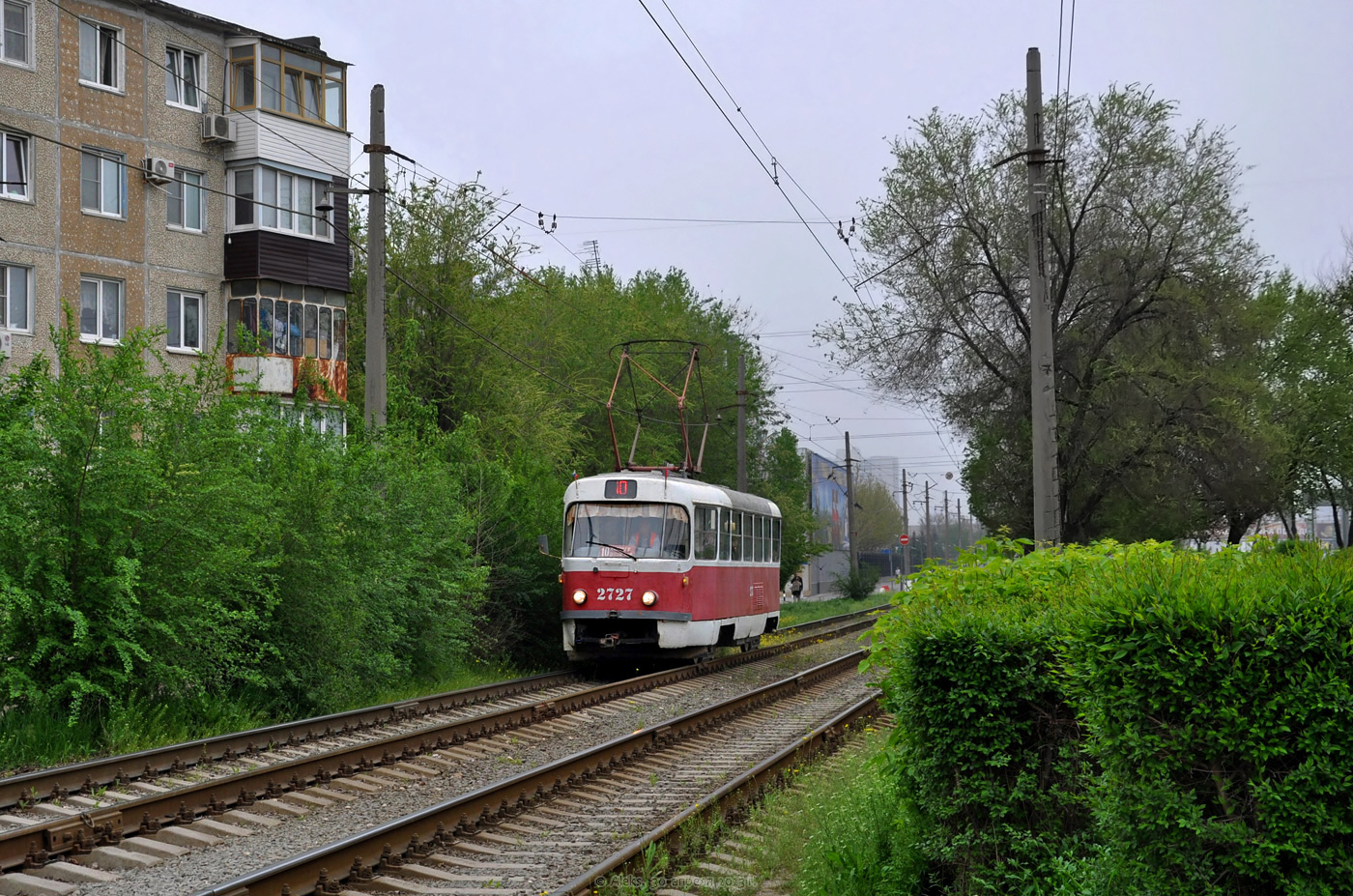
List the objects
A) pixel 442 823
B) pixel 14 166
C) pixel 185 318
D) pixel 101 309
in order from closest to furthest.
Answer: pixel 442 823
pixel 14 166
pixel 101 309
pixel 185 318

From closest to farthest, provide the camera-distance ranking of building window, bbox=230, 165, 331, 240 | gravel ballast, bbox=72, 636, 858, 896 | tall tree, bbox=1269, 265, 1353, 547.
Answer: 1. gravel ballast, bbox=72, 636, 858, 896
2. building window, bbox=230, 165, 331, 240
3. tall tree, bbox=1269, 265, 1353, 547

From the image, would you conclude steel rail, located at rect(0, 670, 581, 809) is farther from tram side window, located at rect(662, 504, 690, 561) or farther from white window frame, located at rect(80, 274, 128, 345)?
white window frame, located at rect(80, 274, 128, 345)

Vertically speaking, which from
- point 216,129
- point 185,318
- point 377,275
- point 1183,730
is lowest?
point 1183,730

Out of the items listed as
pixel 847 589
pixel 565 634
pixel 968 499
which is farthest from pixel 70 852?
pixel 847 589

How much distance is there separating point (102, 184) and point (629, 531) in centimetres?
1685

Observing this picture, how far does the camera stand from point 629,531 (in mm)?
20438

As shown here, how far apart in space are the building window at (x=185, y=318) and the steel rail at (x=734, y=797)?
21.6 metres

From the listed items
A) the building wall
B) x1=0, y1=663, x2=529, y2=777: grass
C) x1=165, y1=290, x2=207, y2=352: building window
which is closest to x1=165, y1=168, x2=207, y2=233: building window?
the building wall

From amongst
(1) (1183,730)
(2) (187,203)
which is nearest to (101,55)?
(2) (187,203)

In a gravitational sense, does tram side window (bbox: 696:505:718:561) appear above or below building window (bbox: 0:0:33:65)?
below

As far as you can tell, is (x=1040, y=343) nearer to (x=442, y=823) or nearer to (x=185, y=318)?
(x=442, y=823)

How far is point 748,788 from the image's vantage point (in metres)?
10.7

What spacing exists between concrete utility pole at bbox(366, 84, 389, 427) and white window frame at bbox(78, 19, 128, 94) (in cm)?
1372

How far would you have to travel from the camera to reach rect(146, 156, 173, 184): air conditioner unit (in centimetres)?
3017
